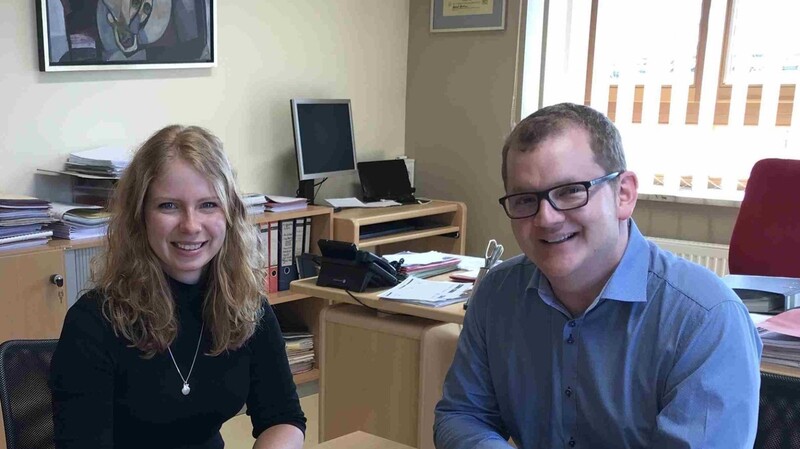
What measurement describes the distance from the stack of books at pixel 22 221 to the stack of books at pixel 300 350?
1.29m

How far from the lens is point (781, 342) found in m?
1.76

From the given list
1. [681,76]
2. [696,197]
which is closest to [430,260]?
[696,197]

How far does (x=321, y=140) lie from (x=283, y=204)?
0.48m

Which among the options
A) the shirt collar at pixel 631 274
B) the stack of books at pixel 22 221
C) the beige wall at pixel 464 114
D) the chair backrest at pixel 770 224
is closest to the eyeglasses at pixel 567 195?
the shirt collar at pixel 631 274

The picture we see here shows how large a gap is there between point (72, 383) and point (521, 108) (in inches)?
127

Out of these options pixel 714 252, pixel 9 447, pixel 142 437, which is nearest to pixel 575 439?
pixel 142 437

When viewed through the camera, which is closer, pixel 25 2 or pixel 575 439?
pixel 575 439

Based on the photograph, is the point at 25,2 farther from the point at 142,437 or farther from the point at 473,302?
the point at 473,302

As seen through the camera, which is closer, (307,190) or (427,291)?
(427,291)

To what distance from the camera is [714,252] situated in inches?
149

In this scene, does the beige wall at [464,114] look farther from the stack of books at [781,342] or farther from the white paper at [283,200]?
the stack of books at [781,342]

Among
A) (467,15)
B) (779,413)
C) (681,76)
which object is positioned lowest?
(779,413)

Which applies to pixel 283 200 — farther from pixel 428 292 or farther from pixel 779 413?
pixel 779 413

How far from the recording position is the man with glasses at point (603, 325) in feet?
3.97
